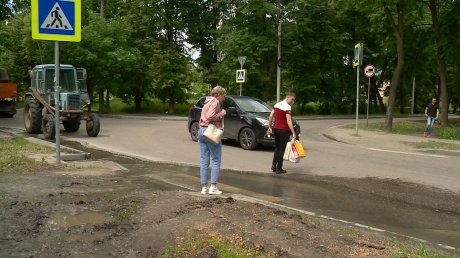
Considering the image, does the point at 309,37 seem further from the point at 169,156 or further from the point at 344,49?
the point at 169,156

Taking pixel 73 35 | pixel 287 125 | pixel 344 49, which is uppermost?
pixel 344 49

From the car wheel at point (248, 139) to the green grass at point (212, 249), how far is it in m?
9.62

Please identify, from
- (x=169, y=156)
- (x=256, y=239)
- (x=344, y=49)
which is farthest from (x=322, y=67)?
(x=256, y=239)

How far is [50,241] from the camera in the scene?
16.9 ft

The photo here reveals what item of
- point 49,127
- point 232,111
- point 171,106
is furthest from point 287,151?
point 171,106

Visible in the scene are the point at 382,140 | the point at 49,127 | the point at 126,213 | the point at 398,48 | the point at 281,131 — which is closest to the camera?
the point at 126,213

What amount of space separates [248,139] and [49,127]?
277 inches

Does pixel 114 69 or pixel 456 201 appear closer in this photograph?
pixel 456 201

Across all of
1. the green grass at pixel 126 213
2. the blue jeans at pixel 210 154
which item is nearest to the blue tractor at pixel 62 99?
the blue jeans at pixel 210 154

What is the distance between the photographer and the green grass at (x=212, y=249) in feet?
14.6

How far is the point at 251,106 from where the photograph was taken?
15.6 meters

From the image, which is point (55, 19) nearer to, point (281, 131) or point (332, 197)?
point (281, 131)

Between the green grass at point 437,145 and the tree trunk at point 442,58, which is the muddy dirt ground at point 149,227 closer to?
the green grass at point 437,145

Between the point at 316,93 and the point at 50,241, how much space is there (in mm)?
36100
